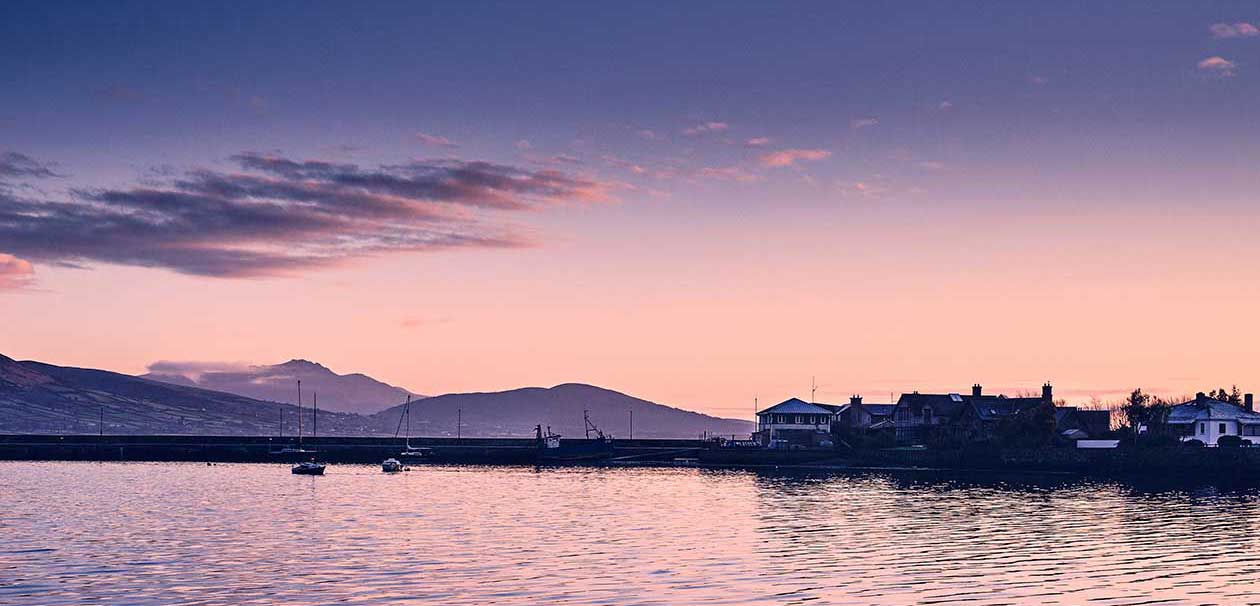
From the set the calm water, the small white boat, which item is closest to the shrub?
the calm water

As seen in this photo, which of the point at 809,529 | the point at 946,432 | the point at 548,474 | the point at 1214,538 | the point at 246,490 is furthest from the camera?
the point at 946,432

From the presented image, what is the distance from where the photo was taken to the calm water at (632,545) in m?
54.6

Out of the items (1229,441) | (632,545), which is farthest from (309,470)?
(1229,441)

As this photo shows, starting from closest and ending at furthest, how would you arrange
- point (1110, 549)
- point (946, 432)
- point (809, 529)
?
point (1110, 549), point (809, 529), point (946, 432)

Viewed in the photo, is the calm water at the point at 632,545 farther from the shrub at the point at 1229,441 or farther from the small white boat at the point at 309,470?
the shrub at the point at 1229,441

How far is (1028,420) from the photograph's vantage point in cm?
18400

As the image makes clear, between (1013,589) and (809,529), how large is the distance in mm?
29496

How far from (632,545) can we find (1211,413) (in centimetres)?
13402

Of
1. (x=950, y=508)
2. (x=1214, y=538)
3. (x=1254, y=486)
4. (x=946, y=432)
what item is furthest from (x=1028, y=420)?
(x=1214, y=538)

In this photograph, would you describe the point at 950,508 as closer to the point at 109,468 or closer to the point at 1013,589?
the point at 1013,589

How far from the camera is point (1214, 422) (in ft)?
587

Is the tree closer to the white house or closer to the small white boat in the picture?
the white house

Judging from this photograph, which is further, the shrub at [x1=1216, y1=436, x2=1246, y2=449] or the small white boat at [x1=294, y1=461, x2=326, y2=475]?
the small white boat at [x1=294, y1=461, x2=326, y2=475]

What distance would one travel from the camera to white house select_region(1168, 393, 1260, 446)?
17875 cm
